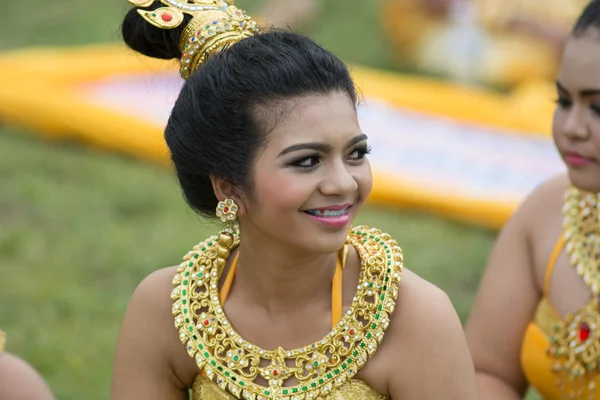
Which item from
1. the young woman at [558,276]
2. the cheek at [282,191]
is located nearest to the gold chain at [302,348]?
the cheek at [282,191]

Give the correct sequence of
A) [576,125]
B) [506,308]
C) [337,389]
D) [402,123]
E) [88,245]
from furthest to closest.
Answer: [402,123] → [88,245] → [506,308] → [576,125] → [337,389]

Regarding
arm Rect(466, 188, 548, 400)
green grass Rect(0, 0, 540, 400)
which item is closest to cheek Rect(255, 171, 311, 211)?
arm Rect(466, 188, 548, 400)

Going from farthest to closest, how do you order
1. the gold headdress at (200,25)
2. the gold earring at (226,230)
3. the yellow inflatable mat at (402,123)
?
the yellow inflatable mat at (402,123) → the gold headdress at (200,25) → the gold earring at (226,230)

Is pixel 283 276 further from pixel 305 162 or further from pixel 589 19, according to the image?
pixel 589 19

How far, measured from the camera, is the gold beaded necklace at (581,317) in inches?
115

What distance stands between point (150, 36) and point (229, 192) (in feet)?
1.64

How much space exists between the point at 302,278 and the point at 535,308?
92cm

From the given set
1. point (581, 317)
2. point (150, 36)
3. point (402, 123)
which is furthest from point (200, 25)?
point (402, 123)

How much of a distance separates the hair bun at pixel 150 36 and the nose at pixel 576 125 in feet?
3.35

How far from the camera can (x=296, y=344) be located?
2.51 m

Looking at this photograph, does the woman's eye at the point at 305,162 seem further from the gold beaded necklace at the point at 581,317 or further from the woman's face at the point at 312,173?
the gold beaded necklace at the point at 581,317

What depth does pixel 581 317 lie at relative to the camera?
2.93m

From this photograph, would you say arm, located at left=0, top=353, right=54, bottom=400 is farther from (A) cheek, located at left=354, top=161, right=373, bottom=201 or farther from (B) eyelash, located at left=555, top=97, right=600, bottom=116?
(B) eyelash, located at left=555, top=97, right=600, bottom=116

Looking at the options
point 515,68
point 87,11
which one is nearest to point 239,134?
point 515,68
